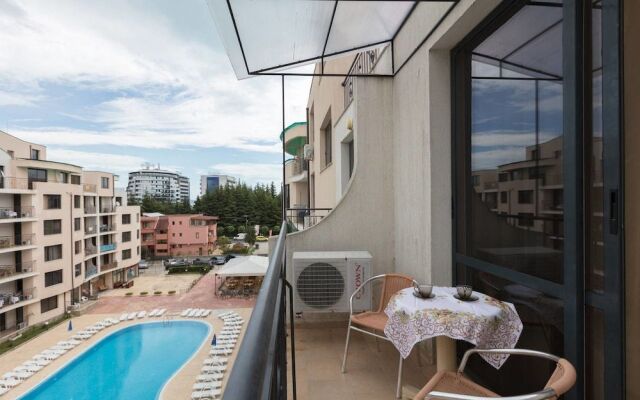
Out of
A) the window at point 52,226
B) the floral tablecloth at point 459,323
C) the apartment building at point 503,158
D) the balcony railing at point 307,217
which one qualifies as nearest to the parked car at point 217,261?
the window at point 52,226

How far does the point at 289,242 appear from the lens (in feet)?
11.5

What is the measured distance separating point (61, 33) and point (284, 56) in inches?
1497

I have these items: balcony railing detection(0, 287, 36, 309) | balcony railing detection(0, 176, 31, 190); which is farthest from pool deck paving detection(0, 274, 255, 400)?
balcony railing detection(0, 176, 31, 190)

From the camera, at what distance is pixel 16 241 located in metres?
15.0

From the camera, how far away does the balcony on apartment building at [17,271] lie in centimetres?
1424

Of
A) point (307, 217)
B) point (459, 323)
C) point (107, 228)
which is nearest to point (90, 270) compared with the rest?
point (107, 228)

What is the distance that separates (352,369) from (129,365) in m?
9.24

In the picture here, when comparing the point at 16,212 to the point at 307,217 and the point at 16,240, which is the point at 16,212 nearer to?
the point at 16,240

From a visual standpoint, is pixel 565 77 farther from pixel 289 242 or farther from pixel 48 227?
pixel 48 227

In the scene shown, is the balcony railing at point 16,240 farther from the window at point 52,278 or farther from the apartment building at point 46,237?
the window at point 52,278

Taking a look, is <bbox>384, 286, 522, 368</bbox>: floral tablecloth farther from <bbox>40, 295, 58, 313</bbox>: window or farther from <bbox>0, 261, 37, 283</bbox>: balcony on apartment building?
→ <bbox>40, 295, 58, 313</bbox>: window

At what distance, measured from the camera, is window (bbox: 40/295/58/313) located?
1577cm

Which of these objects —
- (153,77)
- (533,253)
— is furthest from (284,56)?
(153,77)

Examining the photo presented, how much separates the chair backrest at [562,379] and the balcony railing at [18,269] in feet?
64.5
